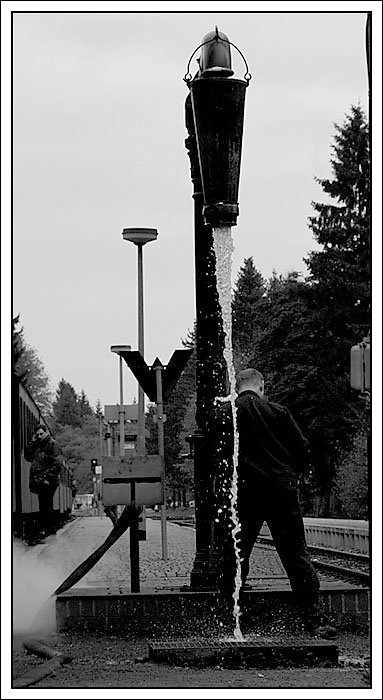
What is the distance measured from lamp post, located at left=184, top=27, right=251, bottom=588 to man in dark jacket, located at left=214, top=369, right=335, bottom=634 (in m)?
0.53

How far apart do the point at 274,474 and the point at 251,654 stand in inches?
40.5

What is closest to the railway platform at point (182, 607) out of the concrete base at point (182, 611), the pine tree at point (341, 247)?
the concrete base at point (182, 611)

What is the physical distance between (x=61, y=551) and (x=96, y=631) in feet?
23.6

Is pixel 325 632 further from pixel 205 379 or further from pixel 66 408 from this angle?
pixel 66 408

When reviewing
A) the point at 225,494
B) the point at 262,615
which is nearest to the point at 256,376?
the point at 225,494

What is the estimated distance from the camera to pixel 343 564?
1808 centimetres

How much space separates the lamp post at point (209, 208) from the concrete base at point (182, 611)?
Answer: 42cm

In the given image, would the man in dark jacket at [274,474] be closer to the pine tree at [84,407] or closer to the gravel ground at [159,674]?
the gravel ground at [159,674]

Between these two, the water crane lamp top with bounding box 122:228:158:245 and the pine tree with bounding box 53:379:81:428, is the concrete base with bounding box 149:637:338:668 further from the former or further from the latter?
the pine tree with bounding box 53:379:81:428

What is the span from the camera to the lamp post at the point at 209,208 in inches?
297

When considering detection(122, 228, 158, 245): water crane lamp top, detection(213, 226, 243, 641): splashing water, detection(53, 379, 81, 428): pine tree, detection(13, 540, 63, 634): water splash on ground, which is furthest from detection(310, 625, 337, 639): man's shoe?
detection(53, 379, 81, 428): pine tree

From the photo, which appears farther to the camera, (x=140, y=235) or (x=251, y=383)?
(x=140, y=235)

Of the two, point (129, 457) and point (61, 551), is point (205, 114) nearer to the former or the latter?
point (129, 457)

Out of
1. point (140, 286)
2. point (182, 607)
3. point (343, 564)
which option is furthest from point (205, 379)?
point (140, 286)
